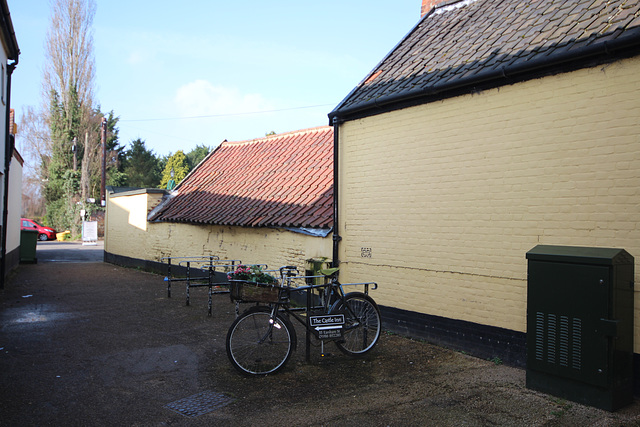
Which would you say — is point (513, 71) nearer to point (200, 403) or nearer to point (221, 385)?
point (221, 385)

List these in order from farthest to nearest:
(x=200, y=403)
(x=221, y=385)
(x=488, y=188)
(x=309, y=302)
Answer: (x=488, y=188) < (x=309, y=302) < (x=221, y=385) < (x=200, y=403)

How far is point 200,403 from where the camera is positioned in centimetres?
511

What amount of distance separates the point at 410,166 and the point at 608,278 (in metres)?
3.64

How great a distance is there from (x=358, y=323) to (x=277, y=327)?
50.5 inches

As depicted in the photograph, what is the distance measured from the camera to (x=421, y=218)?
7734mm

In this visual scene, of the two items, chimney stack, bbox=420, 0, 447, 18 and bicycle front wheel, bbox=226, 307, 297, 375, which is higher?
chimney stack, bbox=420, 0, 447, 18

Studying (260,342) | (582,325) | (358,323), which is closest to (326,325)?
(358,323)

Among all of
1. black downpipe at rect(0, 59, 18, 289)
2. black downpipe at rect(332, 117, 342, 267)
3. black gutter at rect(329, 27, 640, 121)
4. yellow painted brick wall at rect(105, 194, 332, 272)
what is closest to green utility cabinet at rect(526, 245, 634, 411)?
black gutter at rect(329, 27, 640, 121)

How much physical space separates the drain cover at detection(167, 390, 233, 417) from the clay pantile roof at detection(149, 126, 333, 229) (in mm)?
5061

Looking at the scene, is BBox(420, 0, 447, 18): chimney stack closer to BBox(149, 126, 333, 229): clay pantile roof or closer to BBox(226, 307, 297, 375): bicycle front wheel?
BBox(149, 126, 333, 229): clay pantile roof

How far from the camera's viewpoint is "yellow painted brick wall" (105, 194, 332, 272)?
11.0 m

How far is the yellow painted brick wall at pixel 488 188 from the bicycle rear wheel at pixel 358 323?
1.03 m

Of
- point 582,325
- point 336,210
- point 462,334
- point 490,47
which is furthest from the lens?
point 336,210

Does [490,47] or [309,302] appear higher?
[490,47]
